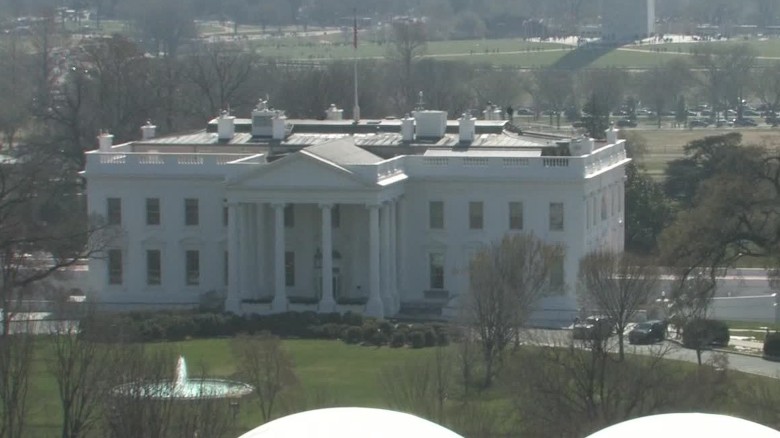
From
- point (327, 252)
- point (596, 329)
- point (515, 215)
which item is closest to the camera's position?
point (596, 329)

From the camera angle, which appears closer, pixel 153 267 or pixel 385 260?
pixel 385 260

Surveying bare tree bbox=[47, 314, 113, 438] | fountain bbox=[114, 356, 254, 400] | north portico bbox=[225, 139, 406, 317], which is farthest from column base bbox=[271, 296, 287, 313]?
bare tree bbox=[47, 314, 113, 438]

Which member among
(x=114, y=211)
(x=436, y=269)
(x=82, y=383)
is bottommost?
(x=436, y=269)

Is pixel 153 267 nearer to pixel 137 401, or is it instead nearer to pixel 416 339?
pixel 416 339

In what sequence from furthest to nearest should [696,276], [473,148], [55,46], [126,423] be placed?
[55,46], [473,148], [696,276], [126,423]

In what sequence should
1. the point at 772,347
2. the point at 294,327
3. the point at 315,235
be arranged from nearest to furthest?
the point at 772,347
the point at 294,327
the point at 315,235

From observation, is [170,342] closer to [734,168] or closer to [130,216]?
A: [130,216]

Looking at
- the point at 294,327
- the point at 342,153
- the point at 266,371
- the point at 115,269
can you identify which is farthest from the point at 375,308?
the point at 266,371

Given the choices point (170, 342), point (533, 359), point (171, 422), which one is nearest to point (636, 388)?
point (533, 359)
